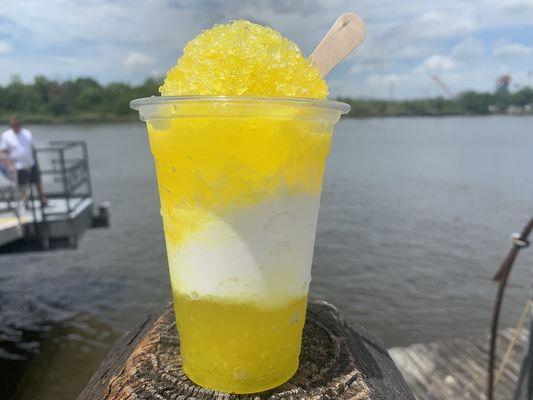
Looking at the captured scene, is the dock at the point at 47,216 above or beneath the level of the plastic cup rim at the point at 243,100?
beneath

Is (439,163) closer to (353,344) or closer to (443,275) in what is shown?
(443,275)

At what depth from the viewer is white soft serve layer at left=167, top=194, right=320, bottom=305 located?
3.60 ft

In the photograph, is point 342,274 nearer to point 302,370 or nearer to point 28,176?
Result: point 28,176

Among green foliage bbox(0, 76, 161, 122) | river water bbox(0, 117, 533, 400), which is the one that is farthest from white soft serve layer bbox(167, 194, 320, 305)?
green foliage bbox(0, 76, 161, 122)

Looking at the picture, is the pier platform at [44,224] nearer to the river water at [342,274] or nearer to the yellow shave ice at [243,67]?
the river water at [342,274]

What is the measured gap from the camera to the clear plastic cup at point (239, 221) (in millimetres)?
1036

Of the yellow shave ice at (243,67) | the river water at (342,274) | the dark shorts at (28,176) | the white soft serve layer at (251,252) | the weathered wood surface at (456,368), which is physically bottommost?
the river water at (342,274)

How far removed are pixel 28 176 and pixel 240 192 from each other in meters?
7.54

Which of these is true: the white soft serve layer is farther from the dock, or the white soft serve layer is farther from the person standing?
the person standing

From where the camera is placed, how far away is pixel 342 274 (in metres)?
10.3

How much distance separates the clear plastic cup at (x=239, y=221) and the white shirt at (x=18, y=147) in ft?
24.3

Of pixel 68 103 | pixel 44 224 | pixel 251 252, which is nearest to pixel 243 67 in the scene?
pixel 251 252

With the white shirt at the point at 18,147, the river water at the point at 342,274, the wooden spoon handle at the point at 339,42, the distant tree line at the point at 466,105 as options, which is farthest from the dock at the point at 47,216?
the distant tree line at the point at 466,105

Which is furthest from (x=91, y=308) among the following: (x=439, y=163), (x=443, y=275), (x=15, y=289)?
(x=439, y=163)
